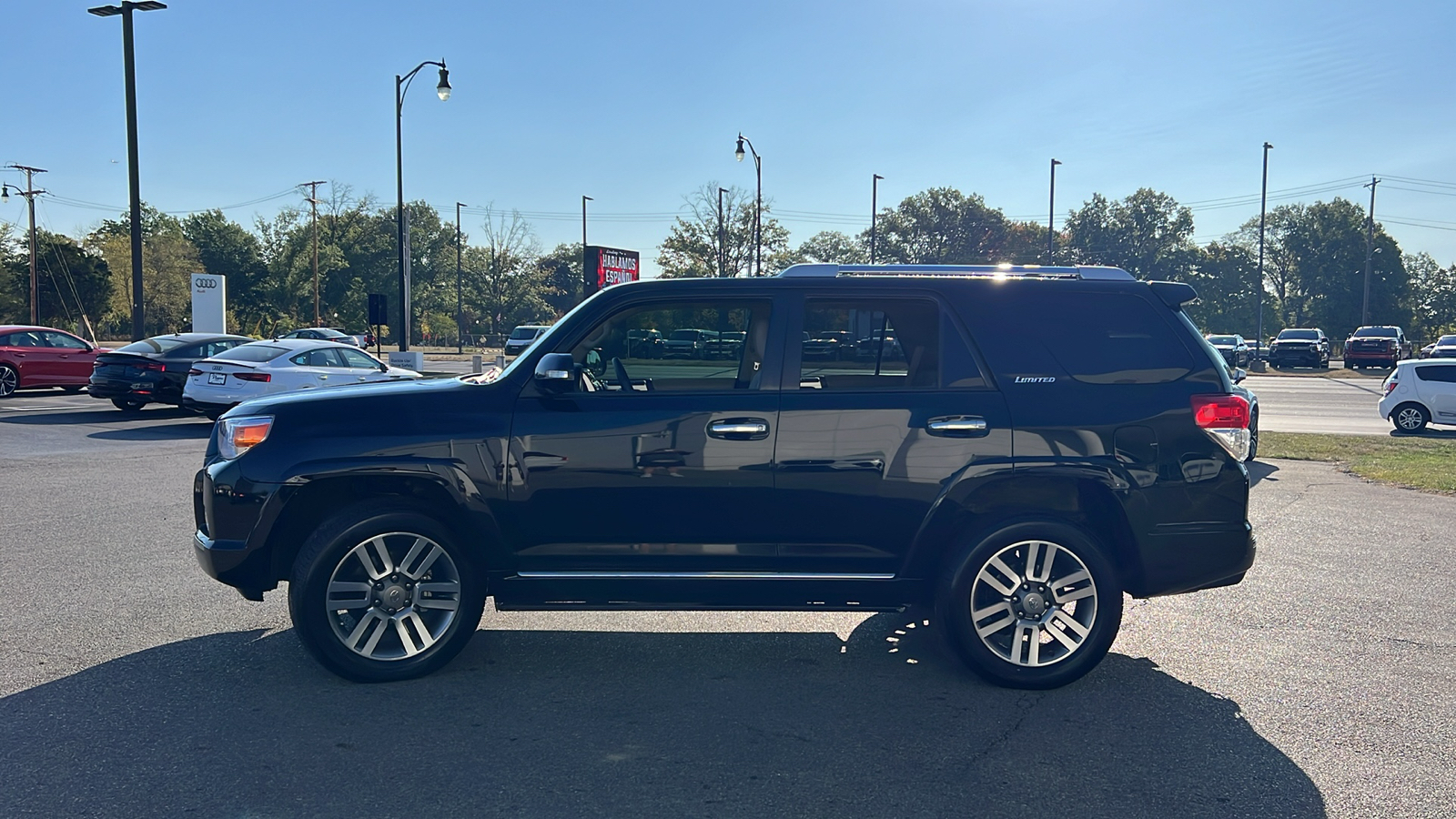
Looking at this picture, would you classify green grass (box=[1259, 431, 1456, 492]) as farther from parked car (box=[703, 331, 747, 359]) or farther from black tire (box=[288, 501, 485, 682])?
black tire (box=[288, 501, 485, 682])

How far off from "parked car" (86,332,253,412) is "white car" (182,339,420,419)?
1556 mm

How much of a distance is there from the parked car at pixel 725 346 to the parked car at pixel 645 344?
22 cm

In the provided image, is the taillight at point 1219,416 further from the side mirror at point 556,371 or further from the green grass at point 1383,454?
the green grass at point 1383,454

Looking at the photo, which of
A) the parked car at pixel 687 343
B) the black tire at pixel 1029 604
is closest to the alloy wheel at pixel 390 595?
the parked car at pixel 687 343

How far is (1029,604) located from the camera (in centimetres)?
473

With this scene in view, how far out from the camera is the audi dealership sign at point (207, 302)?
122 ft

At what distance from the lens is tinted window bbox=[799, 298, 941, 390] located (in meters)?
4.78

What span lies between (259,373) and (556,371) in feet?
42.7

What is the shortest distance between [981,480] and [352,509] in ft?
9.81

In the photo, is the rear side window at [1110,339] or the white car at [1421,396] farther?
the white car at [1421,396]

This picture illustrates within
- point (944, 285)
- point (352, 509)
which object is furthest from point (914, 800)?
point (352, 509)

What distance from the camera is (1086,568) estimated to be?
4.69 meters

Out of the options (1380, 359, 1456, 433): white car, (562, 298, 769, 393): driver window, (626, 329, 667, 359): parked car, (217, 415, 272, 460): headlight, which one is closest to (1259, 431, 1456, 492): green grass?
(1380, 359, 1456, 433): white car

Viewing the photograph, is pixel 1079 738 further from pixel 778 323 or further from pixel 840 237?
pixel 840 237
